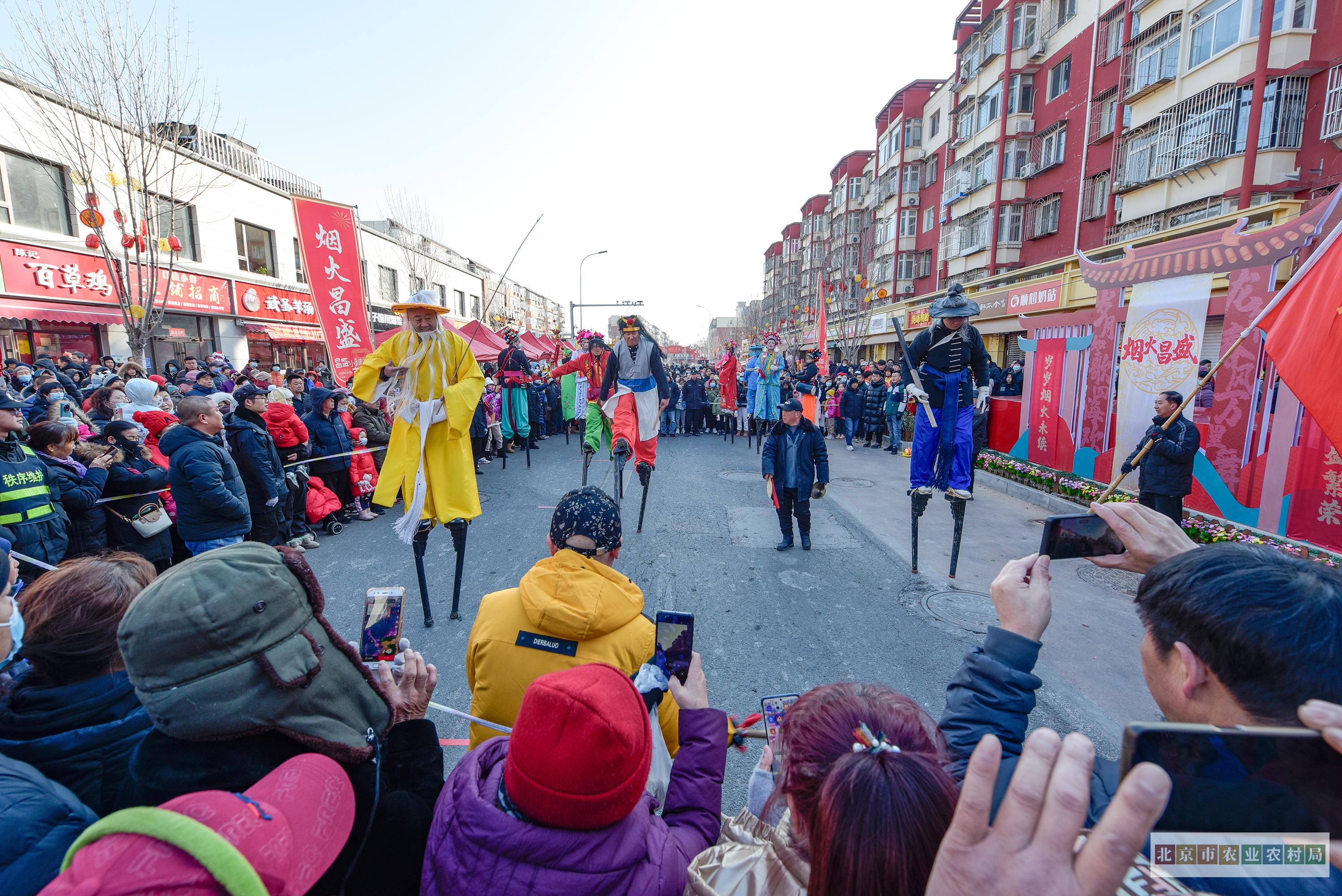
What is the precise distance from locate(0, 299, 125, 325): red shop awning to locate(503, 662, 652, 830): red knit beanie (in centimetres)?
1682

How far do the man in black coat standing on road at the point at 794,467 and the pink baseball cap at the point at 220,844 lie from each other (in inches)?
209

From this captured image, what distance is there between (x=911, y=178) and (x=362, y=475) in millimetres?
34357

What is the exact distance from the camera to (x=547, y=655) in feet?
6.30

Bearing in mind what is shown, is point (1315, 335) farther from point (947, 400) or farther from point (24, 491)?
point (24, 491)

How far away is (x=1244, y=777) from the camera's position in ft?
2.40

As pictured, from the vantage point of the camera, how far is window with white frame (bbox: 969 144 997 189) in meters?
23.7

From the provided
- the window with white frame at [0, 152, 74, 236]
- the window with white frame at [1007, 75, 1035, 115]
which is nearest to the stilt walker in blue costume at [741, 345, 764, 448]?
the window with white frame at [0, 152, 74, 236]

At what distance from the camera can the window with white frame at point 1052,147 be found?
810 inches

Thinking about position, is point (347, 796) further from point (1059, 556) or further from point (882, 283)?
point (882, 283)

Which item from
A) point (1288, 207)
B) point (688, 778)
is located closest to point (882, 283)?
point (1288, 207)

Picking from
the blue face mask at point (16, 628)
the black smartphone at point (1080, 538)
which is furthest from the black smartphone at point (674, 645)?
the blue face mask at point (16, 628)

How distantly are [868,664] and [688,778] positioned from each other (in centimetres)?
260

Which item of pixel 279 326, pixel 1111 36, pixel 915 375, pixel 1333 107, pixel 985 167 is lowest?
pixel 915 375

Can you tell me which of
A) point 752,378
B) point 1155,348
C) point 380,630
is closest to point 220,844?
point 380,630
